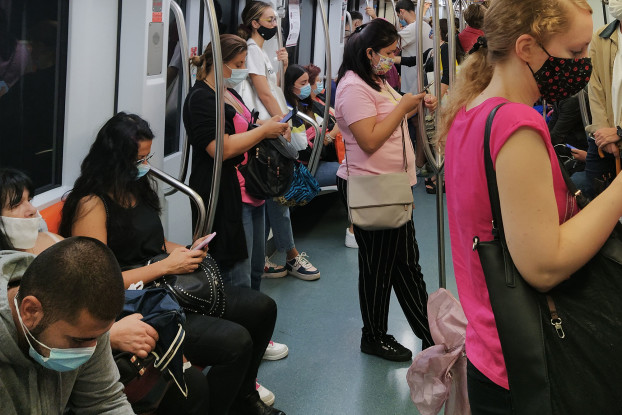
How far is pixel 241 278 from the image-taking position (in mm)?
3395

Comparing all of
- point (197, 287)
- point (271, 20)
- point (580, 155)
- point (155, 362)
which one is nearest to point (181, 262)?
point (197, 287)

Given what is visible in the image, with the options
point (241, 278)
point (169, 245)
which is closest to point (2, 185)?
point (169, 245)

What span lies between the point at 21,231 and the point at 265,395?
1501 mm

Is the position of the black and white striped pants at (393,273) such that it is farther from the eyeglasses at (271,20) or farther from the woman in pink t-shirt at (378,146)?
the eyeglasses at (271,20)

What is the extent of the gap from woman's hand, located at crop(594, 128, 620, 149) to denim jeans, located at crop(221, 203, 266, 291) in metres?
1.85

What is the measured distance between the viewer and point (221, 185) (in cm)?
328

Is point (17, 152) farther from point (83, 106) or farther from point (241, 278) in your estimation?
point (241, 278)

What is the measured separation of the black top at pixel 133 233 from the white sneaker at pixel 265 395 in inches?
33.0

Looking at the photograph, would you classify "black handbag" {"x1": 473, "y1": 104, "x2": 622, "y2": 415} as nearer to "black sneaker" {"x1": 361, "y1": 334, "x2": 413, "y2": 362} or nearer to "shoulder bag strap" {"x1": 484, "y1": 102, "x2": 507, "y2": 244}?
"shoulder bag strap" {"x1": 484, "y1": 102, "x2": 507, "y2": 244}

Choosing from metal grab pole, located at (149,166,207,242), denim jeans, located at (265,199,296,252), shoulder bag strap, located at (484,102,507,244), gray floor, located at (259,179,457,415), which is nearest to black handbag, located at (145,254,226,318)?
metal grab pole, located at (149,166,207,242)

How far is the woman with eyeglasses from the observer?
2680mm

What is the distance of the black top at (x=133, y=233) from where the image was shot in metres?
2.73

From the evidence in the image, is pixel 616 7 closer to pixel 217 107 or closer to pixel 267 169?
pixel 267 169

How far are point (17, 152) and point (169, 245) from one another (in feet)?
2.40
